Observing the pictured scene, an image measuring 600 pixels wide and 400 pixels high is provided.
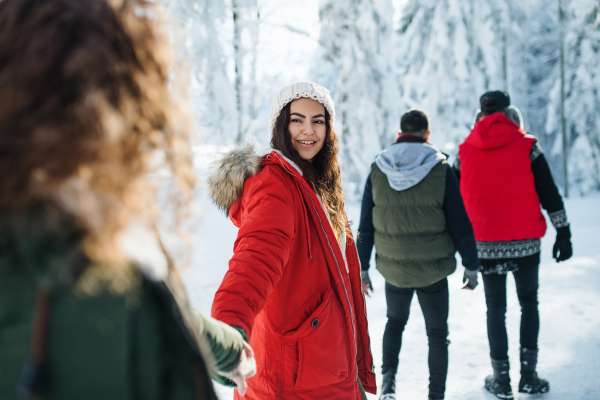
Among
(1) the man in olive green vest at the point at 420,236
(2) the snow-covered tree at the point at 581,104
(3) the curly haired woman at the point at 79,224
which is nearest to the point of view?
(3) the curly haired woman at the point at 79,224

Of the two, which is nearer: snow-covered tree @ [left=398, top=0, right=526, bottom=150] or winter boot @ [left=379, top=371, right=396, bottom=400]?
winter boot @ [left=379, top=371, right=396, bottom=400]

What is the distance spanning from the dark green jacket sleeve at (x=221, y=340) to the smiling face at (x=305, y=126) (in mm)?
1236

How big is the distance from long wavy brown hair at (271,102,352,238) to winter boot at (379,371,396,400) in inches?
60.9

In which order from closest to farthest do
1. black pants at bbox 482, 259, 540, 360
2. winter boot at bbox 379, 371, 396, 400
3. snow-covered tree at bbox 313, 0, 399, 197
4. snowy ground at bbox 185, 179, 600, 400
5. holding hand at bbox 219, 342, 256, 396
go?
1. holding hand at bbox 219, 342, 256, 396
2. winter boot at bbox 379, 371, 396, 400
3. black pants at bbox 482, 259, 540, 360
4. snowy ground at bbox 185, 179, 600, 400
5. snow-covered tree at bbox 313, 0, 399, 197

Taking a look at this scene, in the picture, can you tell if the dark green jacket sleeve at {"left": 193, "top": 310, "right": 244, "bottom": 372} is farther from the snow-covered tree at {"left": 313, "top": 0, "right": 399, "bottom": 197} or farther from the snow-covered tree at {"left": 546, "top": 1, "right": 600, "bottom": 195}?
the snow-covered tree at {"left": 546, "top": 1, "right": 600, "bottom": 195}

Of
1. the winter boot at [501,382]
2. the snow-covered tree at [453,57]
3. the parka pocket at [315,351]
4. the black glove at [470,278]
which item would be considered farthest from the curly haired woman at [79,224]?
the snow-covered tree at [453,57]

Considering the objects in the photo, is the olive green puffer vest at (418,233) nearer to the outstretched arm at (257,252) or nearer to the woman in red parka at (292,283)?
the woman in red parka at (292,283)

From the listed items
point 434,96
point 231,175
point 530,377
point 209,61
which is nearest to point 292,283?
point 231,175

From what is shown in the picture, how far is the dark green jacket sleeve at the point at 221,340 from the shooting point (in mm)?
784

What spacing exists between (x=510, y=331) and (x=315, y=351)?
3.55 meters

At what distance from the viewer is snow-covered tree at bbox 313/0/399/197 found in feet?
36.6

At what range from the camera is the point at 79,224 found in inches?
22.7

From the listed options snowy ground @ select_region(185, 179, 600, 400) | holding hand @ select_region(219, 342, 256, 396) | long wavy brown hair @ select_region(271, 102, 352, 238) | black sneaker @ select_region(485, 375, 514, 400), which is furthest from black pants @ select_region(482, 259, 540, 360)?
holding hand @ select_region(219, 342, 256, 396)

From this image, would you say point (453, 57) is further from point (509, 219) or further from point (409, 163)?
point (409, 163)
